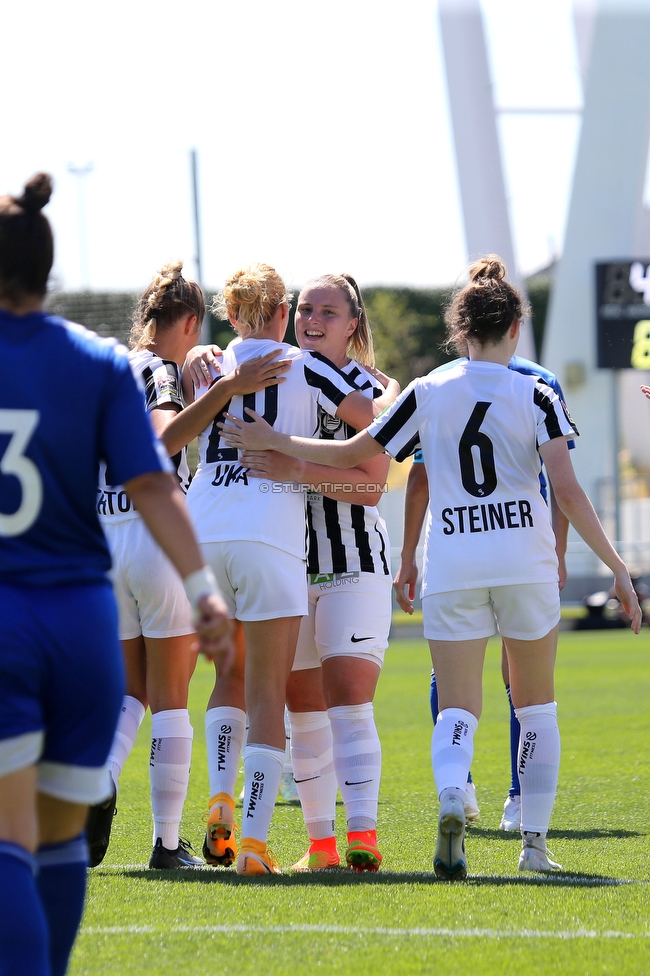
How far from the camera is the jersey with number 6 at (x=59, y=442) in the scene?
233 cm

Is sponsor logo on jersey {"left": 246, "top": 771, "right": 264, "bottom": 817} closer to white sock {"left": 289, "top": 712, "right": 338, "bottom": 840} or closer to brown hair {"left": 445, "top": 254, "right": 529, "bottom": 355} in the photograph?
white sock {"left": 289, "top": 712, "right": 338, "bottom": 840}

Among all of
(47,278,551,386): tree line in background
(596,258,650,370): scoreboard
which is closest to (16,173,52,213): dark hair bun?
(596,258,650,370): scoreboard

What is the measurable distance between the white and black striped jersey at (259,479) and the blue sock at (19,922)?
77.9 inches

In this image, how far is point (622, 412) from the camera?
31.9 metres

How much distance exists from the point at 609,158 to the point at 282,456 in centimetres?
2641

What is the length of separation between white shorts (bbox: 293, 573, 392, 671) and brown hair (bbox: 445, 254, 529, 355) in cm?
91

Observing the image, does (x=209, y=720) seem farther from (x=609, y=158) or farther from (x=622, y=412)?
(x=622, y=412)

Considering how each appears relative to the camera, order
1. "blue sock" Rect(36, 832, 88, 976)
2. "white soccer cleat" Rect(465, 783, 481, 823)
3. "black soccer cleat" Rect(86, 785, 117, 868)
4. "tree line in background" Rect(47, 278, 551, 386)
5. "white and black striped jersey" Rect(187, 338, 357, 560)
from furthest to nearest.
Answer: "tree line in background" Rect(47, 278, 551, 386), "white soccer cleat" Rect(465, 783, 481, 823), "white and black striped jersey" Rect(187, 338, 357, 560), "black soccer cleat" Rect(86, 785, 117, 868), "blue sock" Rect(36, 832, 88, 976)

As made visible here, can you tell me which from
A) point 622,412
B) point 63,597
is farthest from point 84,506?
point 622,412

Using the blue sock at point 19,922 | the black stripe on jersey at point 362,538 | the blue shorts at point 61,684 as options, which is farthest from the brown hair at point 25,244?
the black stripe on jersey at point 362,538

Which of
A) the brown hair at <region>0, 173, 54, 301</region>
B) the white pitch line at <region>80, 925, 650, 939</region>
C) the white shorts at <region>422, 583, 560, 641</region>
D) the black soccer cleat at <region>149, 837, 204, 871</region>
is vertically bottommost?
the black soccer cleat at <region>149, 837, 204, 871</region>

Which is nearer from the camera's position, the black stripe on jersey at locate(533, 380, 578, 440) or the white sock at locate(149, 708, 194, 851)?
the black stripe on jersey at locate(533, 380, 578, 440)

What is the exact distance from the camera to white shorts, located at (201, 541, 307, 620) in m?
4.12

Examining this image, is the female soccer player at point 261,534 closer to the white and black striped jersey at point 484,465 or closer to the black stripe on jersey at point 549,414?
the white and black striped jersey at point 484,465
